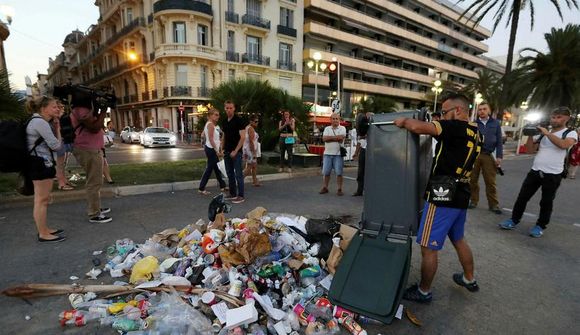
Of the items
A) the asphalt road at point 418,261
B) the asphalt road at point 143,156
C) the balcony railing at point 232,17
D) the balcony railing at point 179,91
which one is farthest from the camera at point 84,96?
the balcony railing at point 232,17

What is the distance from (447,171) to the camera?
2.50 metres

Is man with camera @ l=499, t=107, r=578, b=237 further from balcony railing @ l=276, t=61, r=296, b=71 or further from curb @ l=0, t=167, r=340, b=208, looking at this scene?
balcony railing @ l=276, t=61, r=296, b=71

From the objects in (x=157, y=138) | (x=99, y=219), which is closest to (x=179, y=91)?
(x=157, y=138)

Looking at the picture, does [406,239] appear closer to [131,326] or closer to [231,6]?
[131,326]

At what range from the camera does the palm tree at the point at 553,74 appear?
20.4 meters

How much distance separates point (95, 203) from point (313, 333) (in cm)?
404

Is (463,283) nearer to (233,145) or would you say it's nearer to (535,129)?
(233,145)

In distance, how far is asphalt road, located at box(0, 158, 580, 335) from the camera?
241 cm

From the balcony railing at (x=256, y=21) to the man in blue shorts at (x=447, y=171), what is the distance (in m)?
30.2

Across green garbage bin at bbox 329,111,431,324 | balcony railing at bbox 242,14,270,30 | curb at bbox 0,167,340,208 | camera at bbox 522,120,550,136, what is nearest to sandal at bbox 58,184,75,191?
curb at bbox 0,167,340,208

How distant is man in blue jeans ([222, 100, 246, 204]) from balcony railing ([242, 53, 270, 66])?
25989mm

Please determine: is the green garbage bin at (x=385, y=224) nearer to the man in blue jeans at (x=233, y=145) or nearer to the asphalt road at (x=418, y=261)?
the asphalt road at (x=418, y=261)

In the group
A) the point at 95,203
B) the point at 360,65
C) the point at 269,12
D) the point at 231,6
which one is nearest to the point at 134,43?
the point at 231,6

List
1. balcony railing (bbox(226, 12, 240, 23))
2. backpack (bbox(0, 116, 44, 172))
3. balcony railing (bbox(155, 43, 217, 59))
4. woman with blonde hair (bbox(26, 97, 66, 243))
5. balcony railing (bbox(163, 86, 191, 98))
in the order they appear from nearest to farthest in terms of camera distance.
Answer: backpack (bbox(0, 116, 44, 172)) → woman with blonde hair (bbox(26, 97, 66, 243)) → balcony railing (bbox(155, 43, 217, 59)) → balcony railing (bbox(163, 86, 191, 98)) → balcony railing (bbox(226, 12, 240, 23))
